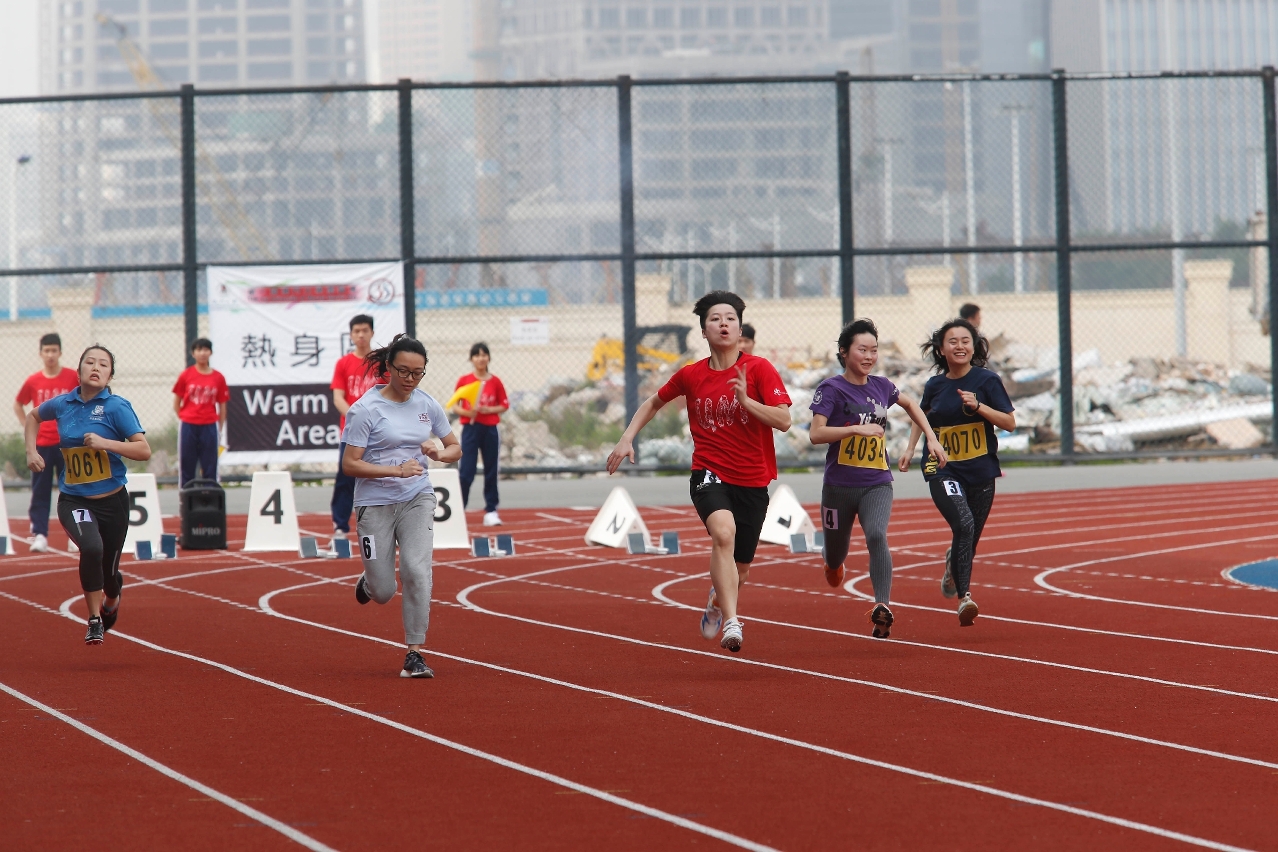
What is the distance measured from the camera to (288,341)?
19.8m

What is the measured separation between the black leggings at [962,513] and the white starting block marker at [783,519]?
5.31 metres

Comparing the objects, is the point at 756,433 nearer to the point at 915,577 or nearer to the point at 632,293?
the point at 915,577

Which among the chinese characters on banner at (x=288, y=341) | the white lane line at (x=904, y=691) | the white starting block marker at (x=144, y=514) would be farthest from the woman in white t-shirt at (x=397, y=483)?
the chinese characters on banner at (x=288, y=341)

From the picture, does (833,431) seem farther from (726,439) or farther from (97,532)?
(97,532)

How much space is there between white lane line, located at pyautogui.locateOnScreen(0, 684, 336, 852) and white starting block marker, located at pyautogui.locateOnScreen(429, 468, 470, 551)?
7604 millimetres

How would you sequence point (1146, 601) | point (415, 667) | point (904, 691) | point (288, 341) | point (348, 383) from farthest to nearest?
point (288, 341) < point (348, 383) < point (1146, 601) < point (415, 667) < point (904, 691)

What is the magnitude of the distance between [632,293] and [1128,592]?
9.98 m

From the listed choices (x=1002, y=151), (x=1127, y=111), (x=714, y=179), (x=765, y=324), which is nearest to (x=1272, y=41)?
(x=1127, y=111)

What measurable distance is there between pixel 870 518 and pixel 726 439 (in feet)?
4.01

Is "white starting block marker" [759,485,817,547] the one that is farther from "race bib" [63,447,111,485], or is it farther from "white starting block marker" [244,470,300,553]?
"race bib" [63,447,111,485]

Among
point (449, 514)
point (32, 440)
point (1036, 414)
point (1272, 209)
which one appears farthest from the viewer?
point (1036, 414)

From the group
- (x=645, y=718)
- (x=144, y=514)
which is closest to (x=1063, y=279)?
(x=144, y=514)

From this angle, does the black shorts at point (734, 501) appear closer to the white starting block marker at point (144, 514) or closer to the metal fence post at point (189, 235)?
the white starting block marker at point (144, 514)

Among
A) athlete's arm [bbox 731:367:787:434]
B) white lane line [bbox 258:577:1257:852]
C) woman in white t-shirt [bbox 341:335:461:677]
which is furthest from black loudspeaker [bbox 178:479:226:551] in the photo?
athlete's arm [bbox 731:367:787:434]
